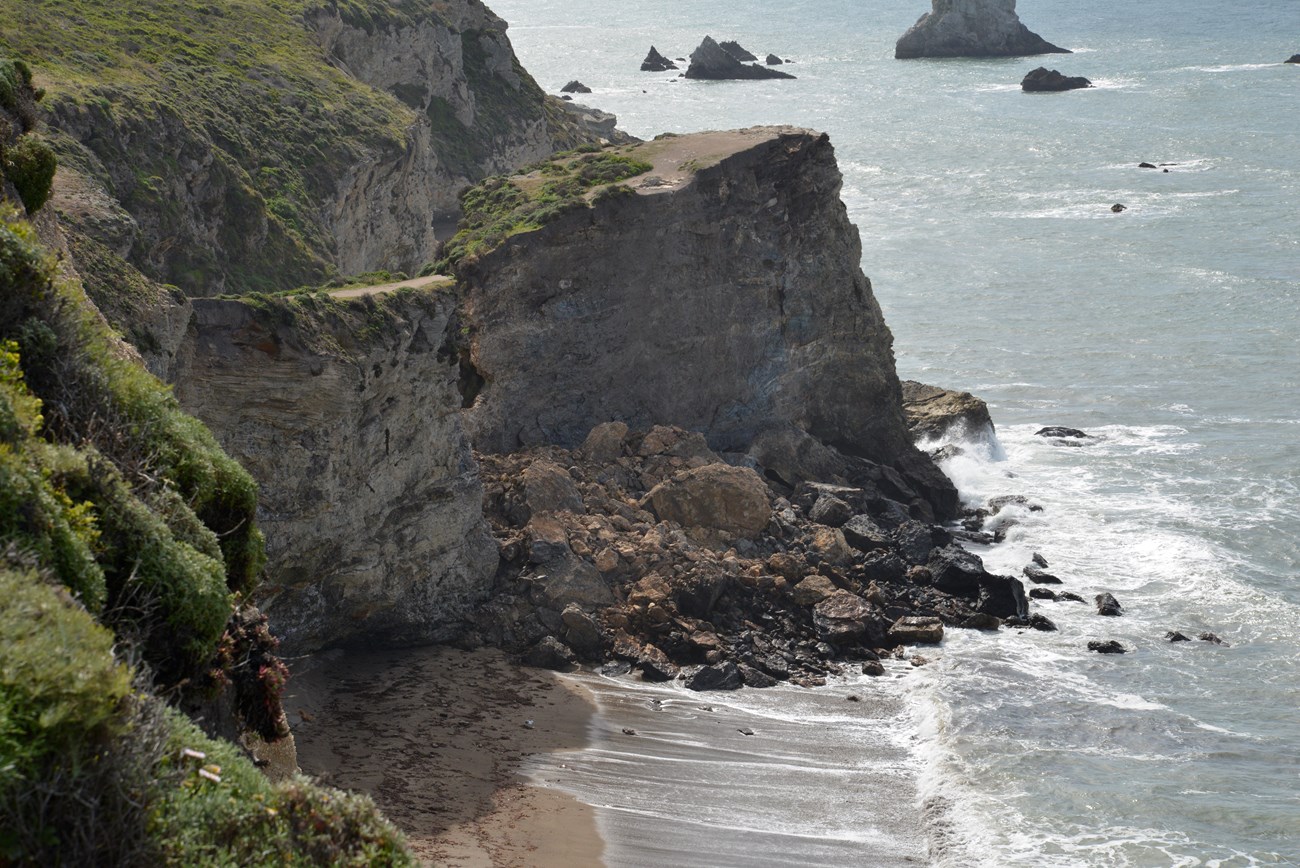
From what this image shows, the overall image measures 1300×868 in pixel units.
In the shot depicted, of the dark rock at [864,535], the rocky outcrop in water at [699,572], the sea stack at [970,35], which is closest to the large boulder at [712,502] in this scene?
the rocky outcrop in water at [699,572]

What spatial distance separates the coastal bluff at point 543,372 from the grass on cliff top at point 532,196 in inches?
11.8

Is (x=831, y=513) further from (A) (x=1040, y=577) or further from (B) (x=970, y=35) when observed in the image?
(B) (x=970, y=35)

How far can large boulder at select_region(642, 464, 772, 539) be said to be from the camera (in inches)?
1148

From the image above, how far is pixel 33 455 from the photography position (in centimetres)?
1076

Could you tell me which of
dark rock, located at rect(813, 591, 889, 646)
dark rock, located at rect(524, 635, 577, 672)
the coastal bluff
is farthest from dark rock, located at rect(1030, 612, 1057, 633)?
dark rock, located at rect(524, 635, 577, 672)

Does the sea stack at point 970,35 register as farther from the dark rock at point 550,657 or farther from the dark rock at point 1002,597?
the dark rock at point 550,657

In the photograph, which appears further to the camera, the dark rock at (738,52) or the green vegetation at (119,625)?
the dark rock at (738,52)

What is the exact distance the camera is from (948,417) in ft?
127

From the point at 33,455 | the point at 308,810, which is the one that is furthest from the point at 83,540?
the point at 308,810

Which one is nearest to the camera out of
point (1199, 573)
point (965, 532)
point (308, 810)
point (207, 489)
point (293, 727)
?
point (308, 810)

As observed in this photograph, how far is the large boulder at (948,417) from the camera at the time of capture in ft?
127

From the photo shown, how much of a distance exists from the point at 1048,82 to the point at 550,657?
85.4 meters

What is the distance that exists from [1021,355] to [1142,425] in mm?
7335

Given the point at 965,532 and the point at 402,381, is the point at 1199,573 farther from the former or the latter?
the point at 402,381
